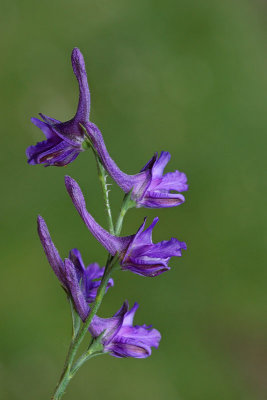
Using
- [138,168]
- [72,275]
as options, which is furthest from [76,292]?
[138,168]

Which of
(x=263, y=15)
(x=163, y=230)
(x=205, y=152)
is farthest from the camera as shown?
(x=263, y=15)

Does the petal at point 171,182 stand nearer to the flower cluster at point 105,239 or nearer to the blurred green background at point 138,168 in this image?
the flower cluster at point 105,239

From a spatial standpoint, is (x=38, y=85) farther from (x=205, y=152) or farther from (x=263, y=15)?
(x=263, y=15)

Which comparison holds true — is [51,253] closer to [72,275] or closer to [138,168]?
[72,275]

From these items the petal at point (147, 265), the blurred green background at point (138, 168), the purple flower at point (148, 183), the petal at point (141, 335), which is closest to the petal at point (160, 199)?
the purple flower at point (148, 183)

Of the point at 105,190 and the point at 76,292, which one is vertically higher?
the point at 105,190

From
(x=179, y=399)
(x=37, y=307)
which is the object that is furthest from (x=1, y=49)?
(x=179, y=399)

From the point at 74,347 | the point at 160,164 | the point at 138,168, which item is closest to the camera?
the point at 74,347
